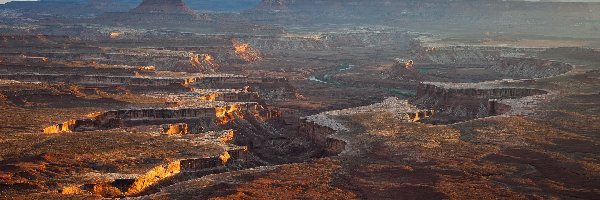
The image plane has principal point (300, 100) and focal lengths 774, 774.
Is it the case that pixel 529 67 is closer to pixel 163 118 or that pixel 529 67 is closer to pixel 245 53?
pixel 245 53

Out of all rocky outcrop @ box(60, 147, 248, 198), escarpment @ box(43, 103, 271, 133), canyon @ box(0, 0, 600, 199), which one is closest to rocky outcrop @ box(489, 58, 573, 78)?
canyon @ box(0, 0, 600, 199)

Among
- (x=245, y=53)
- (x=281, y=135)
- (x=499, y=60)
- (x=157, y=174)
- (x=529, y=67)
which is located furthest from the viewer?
(x=245, y=53)

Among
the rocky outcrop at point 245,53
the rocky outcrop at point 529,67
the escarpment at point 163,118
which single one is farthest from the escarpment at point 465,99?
the rocky outcrop at point 245,53

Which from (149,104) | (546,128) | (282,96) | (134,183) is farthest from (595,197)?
(282,96)

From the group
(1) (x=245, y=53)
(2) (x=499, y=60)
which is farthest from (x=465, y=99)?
(1) (x=245, y=53)

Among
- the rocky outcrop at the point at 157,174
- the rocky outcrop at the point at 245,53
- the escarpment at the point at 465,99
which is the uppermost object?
the rocky outcrop at the point at 157,174

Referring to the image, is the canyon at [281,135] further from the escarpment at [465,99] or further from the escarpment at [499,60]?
the escarpment at [499,60]

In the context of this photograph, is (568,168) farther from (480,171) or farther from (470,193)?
(470,193)

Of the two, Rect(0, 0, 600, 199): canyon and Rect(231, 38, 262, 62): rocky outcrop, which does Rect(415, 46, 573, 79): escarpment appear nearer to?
Rect(0, 0, 600, 199): canyon

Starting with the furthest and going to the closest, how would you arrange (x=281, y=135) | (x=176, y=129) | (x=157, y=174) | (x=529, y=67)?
(x=529, y=67)
(x=281, y=135)
(x=176, y=129)
(x=157, y=174)

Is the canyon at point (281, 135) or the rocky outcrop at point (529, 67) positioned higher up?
the canyon at point (281, 135)

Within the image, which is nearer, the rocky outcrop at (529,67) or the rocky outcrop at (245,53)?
the rocky outcrop at (529,67)
